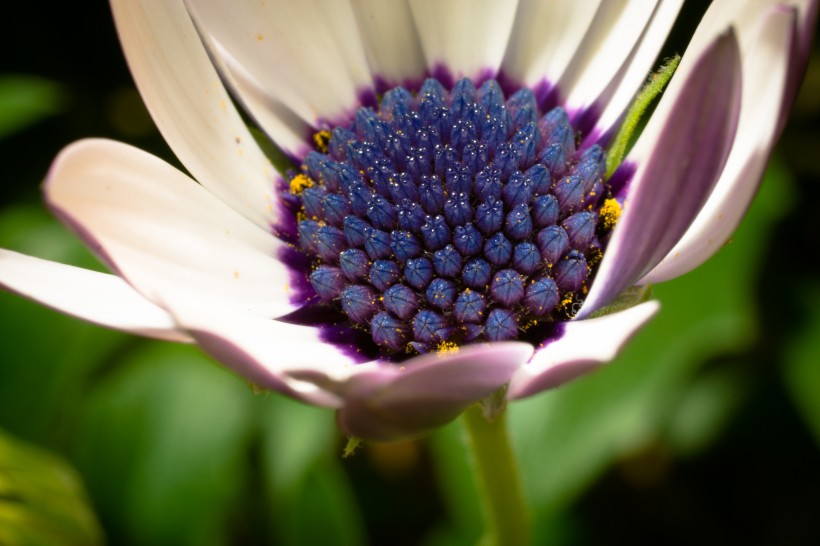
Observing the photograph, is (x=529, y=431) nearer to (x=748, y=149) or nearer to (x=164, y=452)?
(x=164, y=452)

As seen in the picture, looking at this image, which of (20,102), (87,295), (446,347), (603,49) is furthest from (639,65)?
(20,102)

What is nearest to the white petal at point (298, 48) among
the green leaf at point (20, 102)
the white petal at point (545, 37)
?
the white petal at point (545, 37)

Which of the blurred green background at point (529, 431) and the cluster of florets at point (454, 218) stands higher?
the cluster of florets at point (454, 218)

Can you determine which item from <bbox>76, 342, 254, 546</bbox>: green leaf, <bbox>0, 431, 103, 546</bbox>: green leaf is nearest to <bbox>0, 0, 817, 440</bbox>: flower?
<bbox>0, 431, 103, 546</bbox>: green leaf

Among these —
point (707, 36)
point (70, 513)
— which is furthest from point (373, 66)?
point (70, 513)

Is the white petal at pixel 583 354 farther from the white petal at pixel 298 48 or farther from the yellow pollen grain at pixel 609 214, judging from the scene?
the white petal at pixel 298 48

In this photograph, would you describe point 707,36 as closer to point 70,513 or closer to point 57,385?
point 70,513

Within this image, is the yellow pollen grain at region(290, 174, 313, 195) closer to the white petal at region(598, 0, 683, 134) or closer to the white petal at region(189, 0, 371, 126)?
the white petal at region(189, 0, 371, 126)
